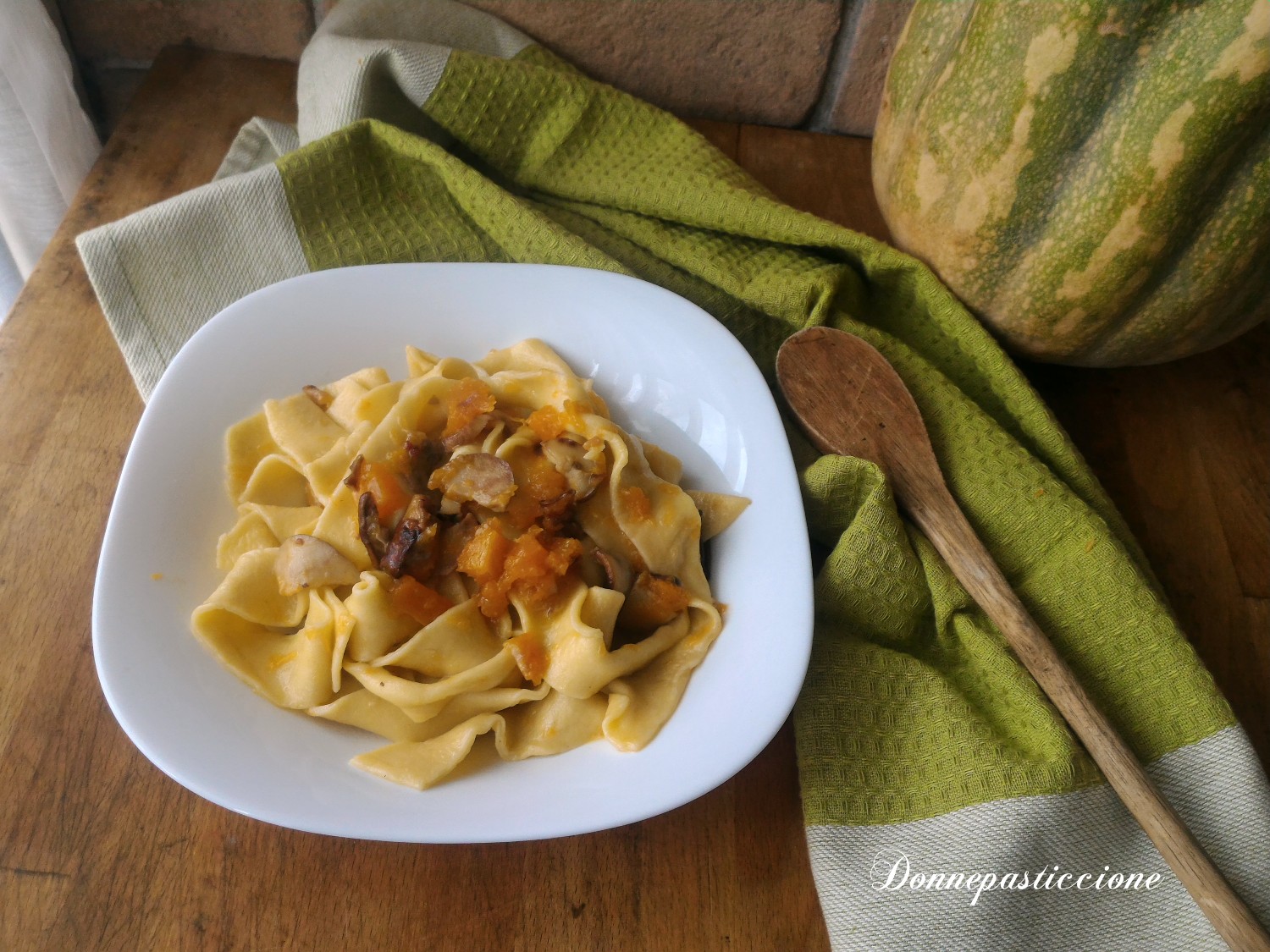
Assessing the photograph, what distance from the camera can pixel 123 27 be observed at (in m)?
2.75

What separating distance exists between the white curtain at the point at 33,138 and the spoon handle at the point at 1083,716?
2406mm

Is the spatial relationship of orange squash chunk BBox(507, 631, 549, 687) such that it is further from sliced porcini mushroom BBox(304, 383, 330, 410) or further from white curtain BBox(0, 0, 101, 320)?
white curtain BBox(0, 0, 101, 320)

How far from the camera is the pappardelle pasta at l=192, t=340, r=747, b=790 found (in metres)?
1.64

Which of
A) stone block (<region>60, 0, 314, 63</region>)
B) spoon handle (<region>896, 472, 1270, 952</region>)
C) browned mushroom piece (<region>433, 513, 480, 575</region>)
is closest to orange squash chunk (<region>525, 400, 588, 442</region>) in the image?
browned mushroom piece (<region>433, 513, 480, 575</region>)

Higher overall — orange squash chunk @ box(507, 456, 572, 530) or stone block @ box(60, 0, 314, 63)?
stone block @ box(60, 0, 314, 63)

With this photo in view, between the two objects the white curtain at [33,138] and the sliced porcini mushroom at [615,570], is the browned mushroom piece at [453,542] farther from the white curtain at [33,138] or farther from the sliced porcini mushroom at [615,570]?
the white curtain at [33,138]

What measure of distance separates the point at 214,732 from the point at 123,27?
7.64ft

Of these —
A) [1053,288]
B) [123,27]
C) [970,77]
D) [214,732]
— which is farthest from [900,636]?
[123,27]

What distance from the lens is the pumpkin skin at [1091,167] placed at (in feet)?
5.29

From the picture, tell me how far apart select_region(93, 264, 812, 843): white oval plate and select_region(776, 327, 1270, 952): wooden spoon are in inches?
6.1

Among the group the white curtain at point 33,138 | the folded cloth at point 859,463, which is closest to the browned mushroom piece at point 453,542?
the folded cloth at point 859,463

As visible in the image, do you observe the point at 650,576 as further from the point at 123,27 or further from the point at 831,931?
the point at 123,27

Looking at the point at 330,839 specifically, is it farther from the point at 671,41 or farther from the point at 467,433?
the point at 671,41

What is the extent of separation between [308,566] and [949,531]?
125 centimetres
